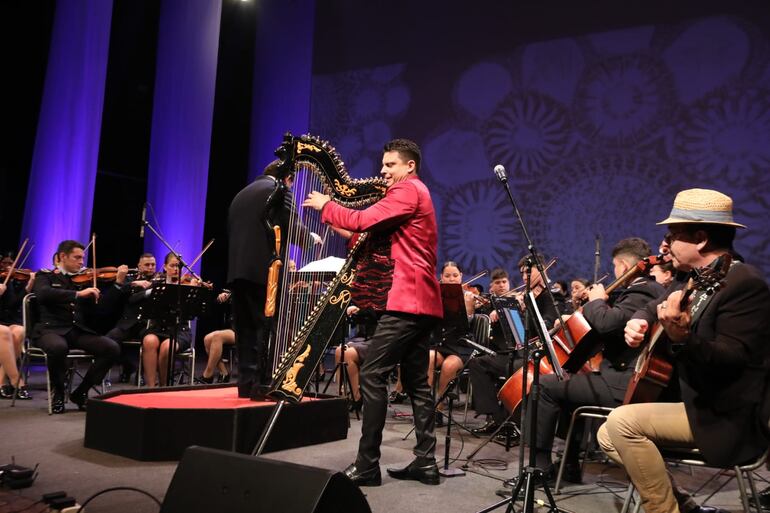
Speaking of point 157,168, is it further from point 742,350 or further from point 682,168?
point 742,350

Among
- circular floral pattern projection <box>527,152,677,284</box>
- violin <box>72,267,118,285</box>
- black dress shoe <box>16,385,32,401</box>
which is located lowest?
black dress shoe <box>16,385,32,401</box>

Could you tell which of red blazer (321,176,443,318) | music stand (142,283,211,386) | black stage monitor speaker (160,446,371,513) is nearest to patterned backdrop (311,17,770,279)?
music stand (142,283,211,386)

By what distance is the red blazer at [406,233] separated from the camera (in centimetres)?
326

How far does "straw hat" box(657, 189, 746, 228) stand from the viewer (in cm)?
238

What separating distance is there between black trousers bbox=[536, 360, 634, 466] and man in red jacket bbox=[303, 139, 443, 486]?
25.8 inches

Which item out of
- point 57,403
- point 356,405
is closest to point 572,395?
point 356,405

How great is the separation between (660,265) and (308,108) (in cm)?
755

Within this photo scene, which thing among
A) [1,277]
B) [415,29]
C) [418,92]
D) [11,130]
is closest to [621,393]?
[1,277]

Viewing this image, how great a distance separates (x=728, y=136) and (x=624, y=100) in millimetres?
1253

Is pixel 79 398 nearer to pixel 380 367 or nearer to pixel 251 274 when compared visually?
pixel 251 274

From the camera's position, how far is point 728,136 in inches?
283

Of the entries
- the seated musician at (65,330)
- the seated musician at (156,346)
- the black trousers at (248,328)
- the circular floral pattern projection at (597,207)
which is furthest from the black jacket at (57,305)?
the circular floral pattern projection at (597,207)

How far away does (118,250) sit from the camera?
35.9ft

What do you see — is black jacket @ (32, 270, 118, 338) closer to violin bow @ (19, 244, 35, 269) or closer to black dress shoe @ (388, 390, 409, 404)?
violin bow @ (19, 244, 35, 269)
